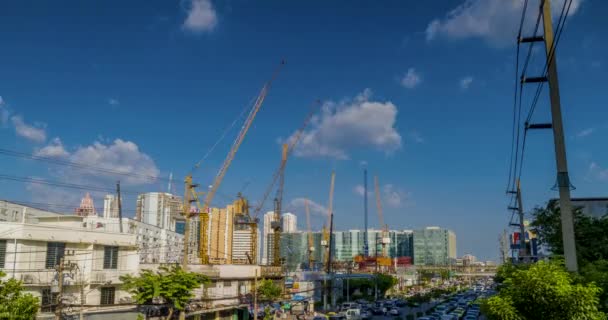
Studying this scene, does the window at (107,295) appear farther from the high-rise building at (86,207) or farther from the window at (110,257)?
the high-rise building at (86,207)

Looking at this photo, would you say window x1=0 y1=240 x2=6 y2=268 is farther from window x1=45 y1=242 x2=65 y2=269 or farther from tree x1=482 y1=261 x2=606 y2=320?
tree x1=482 y1=261 x2=606 y2=320

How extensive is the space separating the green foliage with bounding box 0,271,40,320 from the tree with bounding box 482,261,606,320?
18594 mm

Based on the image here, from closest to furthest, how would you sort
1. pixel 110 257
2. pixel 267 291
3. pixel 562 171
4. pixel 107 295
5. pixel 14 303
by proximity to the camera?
pixel 562 171
pixel 14 303
pixel 107 295
pixel 110 257
pixel 267 291

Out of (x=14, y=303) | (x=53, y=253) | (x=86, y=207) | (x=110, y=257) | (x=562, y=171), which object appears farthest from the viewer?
(x=86, y=207)

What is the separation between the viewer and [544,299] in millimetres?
14469

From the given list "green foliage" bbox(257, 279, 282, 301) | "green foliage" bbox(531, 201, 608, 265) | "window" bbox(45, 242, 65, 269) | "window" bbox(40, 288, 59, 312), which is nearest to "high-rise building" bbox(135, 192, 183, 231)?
"green foliage" bbox(257, 279, 282, 301)

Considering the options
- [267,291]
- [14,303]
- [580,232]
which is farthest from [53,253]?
[580,232]

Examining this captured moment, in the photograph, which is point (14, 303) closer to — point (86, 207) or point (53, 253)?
point (53, 253)

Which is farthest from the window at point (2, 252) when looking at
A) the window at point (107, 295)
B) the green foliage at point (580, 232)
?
the green foliage at point (580, 232)

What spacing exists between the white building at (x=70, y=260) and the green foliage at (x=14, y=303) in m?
11.6

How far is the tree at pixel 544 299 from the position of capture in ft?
45.5

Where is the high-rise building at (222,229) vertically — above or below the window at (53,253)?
above

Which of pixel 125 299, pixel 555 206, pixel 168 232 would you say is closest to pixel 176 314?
pixel 125 299

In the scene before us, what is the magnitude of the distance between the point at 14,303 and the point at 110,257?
74.6 ft
